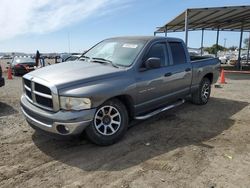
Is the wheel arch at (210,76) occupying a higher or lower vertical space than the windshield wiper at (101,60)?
lower

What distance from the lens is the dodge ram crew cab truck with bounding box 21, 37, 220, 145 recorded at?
4.18m

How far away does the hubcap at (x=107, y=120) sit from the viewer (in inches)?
179

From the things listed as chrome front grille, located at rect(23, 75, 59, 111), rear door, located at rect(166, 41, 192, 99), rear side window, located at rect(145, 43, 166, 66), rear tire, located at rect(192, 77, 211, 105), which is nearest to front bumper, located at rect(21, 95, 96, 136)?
chrome front grille, located at rect(23, 75, 59, 111)

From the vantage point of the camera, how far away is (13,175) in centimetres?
375

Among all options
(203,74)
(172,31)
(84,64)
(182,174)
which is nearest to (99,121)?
(84,64)

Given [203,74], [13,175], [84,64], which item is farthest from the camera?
[203,74]

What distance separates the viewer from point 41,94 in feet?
14.5

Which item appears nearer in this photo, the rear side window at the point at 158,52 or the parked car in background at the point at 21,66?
the rear side window at the point at 158,52

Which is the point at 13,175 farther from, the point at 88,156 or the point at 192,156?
the point at 192,156

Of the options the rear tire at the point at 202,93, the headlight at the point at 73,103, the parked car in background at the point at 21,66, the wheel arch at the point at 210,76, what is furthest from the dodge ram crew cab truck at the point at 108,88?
the parked car in background at the point at 21,66

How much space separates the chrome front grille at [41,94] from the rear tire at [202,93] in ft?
15.0

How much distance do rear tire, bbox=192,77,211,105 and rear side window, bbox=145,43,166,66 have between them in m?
2.12

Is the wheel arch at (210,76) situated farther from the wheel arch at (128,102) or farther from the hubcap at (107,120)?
the hubcap at (107,120)

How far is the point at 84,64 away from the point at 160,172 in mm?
2562
